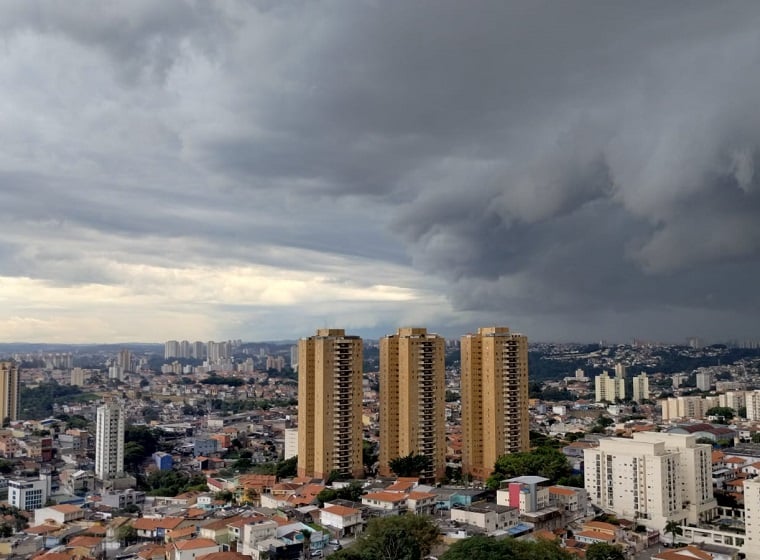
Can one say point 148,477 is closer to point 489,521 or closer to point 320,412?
point 320,412

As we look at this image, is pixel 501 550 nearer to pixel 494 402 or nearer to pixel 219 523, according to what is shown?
pixel 219 523

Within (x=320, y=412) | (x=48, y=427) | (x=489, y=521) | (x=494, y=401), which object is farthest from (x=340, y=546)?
(x=48, y=427)

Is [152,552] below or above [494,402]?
below

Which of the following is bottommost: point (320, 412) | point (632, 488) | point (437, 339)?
point (632, 488)

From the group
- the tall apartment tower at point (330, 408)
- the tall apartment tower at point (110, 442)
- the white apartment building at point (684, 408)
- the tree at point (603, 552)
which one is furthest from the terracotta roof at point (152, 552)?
the white apartment building at point (684, 408)

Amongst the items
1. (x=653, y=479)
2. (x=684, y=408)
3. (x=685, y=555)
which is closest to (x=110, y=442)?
(x=653, y=479)

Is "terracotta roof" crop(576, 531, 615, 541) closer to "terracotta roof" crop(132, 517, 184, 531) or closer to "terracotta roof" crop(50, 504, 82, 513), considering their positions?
"terracotta roof" crop(132, 517, 184, 531)
